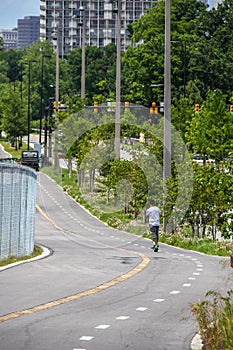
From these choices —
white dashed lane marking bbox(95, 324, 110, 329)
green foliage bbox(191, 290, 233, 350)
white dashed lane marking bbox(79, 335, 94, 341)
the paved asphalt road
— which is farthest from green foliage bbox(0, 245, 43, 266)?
green foliage bbox(191, 290, 233, 350)

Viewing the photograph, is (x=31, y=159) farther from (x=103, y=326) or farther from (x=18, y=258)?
(x=103, y=326)

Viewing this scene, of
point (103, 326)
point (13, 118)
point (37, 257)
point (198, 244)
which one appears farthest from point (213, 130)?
point (13, 118)

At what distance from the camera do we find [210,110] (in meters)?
66.8

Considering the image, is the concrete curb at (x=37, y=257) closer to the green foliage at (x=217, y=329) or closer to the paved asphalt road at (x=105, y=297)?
the paved asphalt road at (x=105, y=297)

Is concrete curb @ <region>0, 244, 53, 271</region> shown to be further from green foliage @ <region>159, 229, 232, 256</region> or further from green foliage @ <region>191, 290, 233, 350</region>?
green foliage @ <region>191, 290, 233, 350</region>

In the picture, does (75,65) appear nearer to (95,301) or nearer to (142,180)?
(142,180)

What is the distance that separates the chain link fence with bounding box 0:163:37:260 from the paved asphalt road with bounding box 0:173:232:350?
0.79m

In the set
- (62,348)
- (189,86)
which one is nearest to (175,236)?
(62,348)

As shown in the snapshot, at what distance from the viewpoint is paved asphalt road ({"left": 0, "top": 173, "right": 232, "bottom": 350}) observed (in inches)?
486

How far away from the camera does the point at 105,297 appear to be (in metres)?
16.2

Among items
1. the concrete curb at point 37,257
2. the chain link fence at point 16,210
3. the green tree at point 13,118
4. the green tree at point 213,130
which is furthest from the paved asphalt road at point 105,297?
the green tree at point 13,118

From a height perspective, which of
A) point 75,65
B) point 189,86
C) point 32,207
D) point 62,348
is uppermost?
point 75,65

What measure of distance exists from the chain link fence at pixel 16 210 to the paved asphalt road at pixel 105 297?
792mm

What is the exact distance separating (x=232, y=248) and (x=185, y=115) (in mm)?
45494
